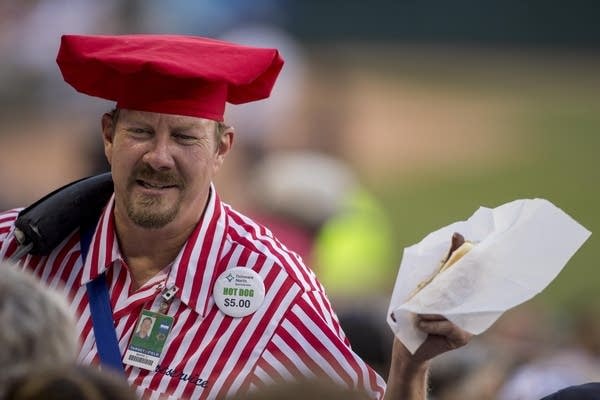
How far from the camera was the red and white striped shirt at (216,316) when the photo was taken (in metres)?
4.28

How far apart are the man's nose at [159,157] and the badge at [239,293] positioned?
0.36 metres

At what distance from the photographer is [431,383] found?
19.3ft

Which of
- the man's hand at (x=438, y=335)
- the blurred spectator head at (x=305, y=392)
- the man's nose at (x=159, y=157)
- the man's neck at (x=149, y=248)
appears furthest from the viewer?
the man's neck at (x=149, y=248)

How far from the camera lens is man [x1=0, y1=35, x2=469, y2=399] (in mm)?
4297

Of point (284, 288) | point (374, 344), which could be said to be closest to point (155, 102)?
point (284, 288)

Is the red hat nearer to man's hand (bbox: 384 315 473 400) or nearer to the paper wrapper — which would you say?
the paper wrapper

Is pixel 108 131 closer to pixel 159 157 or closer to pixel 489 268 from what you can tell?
pixel 159 157

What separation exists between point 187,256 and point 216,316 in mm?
216

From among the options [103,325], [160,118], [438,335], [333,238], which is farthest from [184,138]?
[333,238]

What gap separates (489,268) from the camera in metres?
4.14

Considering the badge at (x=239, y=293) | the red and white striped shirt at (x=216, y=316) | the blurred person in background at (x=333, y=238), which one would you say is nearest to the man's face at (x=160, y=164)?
the red and white striped shirt at (x=216, y=316)

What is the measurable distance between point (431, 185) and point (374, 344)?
12.8 m

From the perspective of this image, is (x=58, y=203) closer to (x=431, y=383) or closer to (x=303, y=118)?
(x=431, y=383)

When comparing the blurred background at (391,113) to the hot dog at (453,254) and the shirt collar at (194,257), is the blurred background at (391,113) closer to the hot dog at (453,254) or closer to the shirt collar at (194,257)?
the shirt collar at (194,257)
